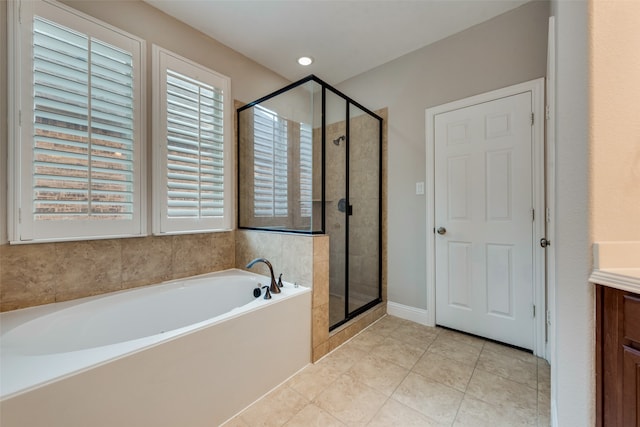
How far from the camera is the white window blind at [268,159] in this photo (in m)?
2.37

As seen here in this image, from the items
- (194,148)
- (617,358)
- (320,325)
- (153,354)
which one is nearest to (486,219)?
(617,358)

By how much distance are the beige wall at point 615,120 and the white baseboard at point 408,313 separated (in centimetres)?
170

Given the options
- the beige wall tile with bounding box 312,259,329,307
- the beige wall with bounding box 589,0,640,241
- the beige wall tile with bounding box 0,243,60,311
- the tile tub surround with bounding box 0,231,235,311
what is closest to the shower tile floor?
the beige wall tile with bounding box 312,259,329,307

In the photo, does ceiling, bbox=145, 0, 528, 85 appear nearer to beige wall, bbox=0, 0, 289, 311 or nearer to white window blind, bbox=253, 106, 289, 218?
beige wall, bbox=0, 0, 289, 311

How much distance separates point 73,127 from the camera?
150 centimetres

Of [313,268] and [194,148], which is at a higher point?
[194,148]

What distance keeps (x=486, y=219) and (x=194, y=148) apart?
2422 millimetres

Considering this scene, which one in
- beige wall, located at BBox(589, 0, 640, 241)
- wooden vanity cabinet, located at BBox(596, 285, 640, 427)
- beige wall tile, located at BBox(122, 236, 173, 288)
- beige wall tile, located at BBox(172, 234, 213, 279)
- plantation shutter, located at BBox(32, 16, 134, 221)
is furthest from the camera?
beige wall tile, located at BBox(172, 234, 213, 279)

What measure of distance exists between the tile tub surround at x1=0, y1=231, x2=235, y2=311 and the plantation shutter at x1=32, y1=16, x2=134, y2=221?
218mm

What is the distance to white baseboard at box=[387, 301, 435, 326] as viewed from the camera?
235cm

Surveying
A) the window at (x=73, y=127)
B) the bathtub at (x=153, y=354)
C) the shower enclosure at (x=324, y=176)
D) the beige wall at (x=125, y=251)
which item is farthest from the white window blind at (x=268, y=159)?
the window at (x=73, y=127)

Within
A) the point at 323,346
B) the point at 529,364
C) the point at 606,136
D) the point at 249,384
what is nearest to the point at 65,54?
the point at 249,384

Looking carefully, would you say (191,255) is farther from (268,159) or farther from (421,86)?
(421,86)

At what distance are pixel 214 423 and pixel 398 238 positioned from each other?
78.4 inches
